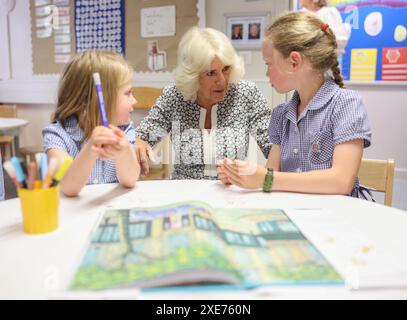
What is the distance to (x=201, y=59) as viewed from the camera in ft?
5.12

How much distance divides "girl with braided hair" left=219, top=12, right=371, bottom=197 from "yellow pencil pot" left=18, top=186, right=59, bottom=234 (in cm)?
45

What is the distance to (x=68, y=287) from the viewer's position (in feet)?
1.72

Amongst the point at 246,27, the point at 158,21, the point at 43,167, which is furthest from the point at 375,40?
the point at 43,167

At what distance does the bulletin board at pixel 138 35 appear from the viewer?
10.3 ft

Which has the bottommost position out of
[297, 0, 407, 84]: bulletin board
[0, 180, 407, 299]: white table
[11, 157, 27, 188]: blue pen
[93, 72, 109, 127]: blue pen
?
[0, 180, 407, 299]: white table

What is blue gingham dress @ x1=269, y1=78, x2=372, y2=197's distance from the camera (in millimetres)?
1086

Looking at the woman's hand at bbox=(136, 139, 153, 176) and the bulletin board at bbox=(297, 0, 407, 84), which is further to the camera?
the bulletin board at bbox=(297, 0, 407, 84)

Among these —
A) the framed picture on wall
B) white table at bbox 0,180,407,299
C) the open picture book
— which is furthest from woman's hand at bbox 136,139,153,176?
the framed picture on wall

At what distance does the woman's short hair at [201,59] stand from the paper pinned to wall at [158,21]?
1669 mm

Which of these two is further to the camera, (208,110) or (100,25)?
(100,25)

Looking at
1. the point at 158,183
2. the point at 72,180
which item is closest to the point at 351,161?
the point at 158,183

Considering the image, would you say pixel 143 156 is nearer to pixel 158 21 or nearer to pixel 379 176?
pixel 379 176

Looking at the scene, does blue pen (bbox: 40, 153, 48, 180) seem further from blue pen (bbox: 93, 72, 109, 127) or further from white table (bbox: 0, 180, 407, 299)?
blue pen (bbox: 93, 72, 109, 127)

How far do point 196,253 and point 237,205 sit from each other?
1.13ft
